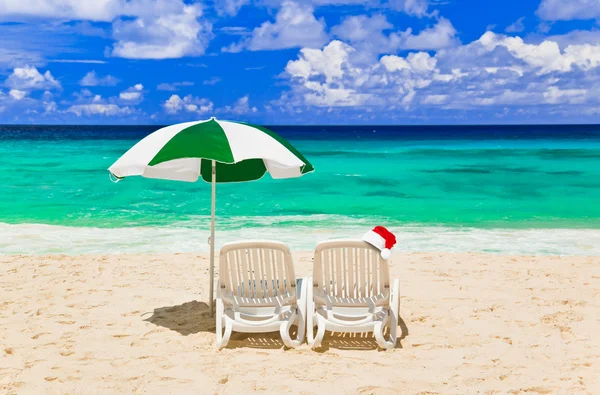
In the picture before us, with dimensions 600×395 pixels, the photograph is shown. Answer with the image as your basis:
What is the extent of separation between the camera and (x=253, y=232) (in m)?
13.5

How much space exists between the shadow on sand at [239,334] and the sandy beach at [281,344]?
18 mm

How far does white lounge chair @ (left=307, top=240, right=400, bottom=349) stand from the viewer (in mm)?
5254

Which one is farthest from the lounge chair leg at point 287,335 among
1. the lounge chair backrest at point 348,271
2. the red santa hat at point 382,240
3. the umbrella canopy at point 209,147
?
the umbrella canopy at point 209,147

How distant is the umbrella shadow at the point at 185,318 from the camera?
593cm

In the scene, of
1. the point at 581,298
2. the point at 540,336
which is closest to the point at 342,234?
the point at 581,298

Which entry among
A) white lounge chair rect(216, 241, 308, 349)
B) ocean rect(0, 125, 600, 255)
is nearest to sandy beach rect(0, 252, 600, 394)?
white lounge chair rect(216, 241, 308, 349)

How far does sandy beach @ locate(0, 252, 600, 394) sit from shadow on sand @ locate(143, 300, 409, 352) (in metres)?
0.02

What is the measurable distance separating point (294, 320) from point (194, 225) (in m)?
9.44

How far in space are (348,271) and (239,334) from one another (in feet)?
4.23

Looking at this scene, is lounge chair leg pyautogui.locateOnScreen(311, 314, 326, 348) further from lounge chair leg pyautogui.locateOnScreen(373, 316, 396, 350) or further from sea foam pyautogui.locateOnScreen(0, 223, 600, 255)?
sea foam pyautogui.locateOnScreen(0, 223, 600, 255)

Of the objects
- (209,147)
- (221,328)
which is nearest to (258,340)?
(221,328)

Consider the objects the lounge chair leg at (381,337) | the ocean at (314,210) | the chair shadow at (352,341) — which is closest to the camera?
the lounge chair leg at (381,337)

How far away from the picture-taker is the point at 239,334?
5805mm

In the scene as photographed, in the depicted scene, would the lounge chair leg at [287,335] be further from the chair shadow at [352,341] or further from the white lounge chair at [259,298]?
the chair shadow at [352,341]
